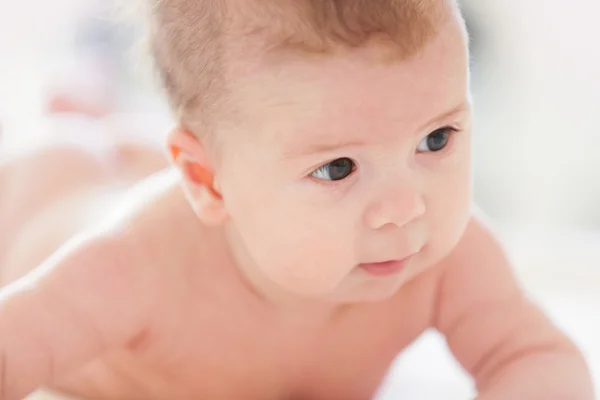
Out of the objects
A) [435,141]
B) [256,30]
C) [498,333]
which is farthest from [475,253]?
[256,30]

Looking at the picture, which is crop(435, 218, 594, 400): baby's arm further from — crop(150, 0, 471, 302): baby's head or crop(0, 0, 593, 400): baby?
crop(150, 0, 471, 302): baby's head

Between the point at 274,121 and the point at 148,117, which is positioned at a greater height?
the point at 148,117

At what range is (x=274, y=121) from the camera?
1.98 ft

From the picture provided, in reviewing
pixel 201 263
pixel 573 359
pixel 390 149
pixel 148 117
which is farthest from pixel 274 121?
pixel 148 117

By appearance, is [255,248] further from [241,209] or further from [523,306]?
[523,306]

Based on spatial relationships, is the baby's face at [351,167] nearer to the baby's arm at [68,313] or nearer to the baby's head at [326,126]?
the baby's head at [326,126]

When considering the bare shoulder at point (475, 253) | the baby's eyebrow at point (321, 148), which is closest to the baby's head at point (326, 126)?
the baby's eyebrow at point (321, 148)

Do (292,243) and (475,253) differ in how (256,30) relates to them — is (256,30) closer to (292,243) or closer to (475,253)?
(292,243)

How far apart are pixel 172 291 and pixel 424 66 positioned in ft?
0.95

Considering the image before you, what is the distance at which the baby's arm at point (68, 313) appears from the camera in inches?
26.9

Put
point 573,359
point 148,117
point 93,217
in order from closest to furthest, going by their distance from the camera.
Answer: point 573,359
point 93,217
point 148,117

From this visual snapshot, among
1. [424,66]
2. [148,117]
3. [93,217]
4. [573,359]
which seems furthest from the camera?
[148,117]

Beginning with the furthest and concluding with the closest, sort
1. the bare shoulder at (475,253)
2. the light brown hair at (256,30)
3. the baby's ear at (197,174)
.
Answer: the bare shoulder at (475,253), the baby's ear at (197,174), the light brown hair at (256,30)

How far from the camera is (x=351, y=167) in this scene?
619mm
